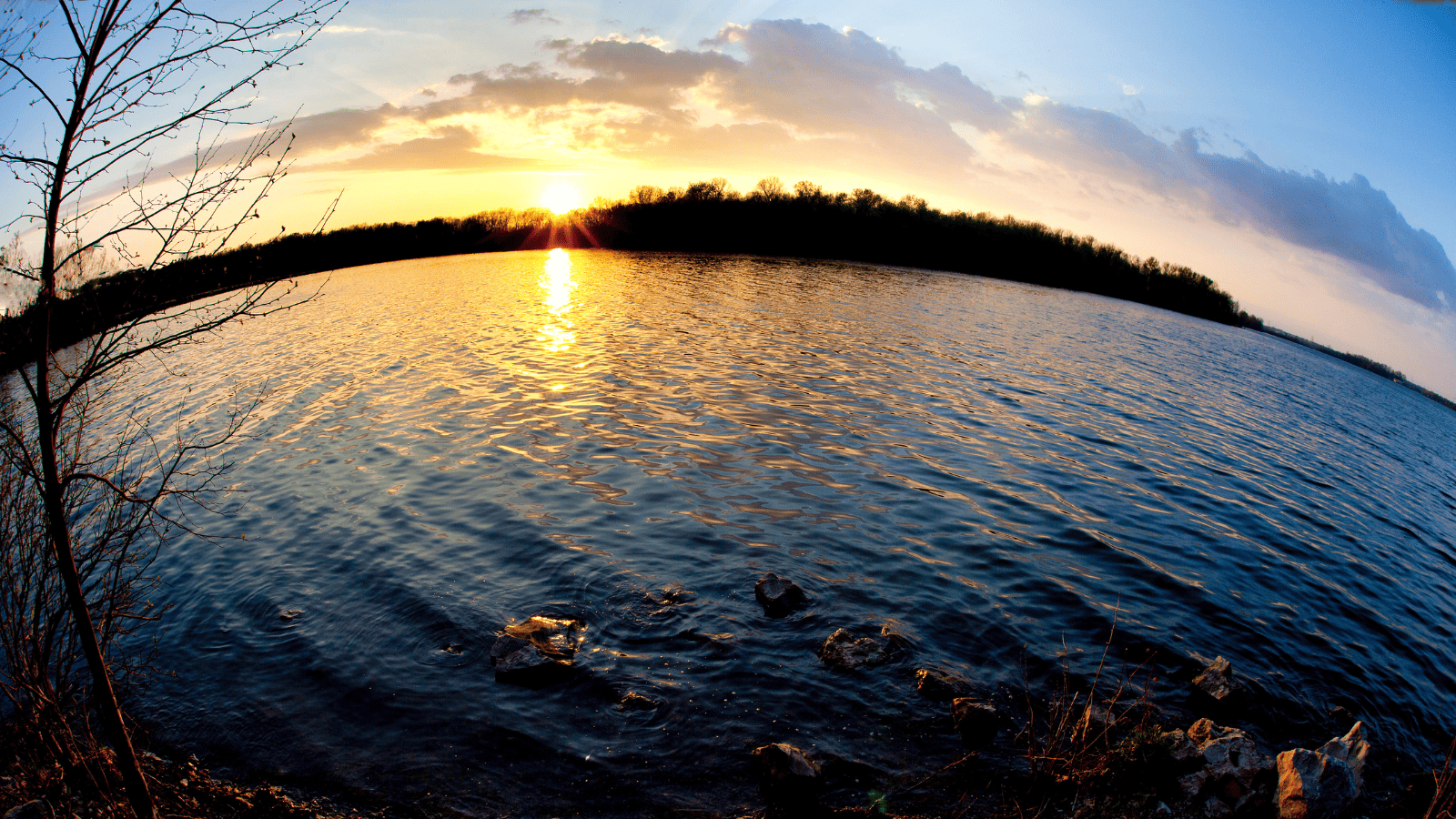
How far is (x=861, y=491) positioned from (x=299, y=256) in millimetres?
87181

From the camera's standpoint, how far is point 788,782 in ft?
24.4

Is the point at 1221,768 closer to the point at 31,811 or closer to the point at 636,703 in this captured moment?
the point at 636,703

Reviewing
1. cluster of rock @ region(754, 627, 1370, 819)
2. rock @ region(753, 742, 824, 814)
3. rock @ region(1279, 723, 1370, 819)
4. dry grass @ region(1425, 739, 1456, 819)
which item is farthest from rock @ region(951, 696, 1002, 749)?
dry grass @ region(1425, 739, 1456, 819)

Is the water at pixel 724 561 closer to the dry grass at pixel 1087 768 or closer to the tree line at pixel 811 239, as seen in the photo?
the dry grass at pixel 1087 768

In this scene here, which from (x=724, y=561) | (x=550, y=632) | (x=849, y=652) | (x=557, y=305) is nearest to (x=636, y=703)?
(x=550, y=632)

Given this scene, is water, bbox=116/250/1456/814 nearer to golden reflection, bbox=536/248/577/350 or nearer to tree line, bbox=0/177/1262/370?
golden reflection, bbox=536/248/577/350

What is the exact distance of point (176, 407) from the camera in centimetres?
2486

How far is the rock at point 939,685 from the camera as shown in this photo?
9297mm

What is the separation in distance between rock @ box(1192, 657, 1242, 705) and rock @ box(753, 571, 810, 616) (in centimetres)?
608

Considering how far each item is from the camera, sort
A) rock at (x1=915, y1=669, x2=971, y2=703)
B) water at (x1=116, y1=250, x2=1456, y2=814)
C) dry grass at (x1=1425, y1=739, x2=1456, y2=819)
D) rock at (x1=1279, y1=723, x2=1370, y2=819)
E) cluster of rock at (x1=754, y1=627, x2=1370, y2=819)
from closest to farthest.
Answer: dry grass at (x1=1425, y1=739, x2=1456, y2=819) → rock at (x1=1279, y1=723, x2=1370, y2=819) → cluster of rock at (x1=754, y1=627, x2=1370, y2=819) → water at (x1=116, y1=250, x2=1456, y2=814) → rock at (x1=915, y1=669, x2=971, y2=703)

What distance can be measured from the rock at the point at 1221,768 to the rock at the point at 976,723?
6.30 feet

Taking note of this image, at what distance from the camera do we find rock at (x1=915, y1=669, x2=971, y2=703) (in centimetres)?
930

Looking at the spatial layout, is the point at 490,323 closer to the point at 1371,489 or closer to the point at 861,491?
the point at 861,491

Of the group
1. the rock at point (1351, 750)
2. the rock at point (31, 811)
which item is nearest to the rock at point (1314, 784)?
the rock at point (1351, 750)
